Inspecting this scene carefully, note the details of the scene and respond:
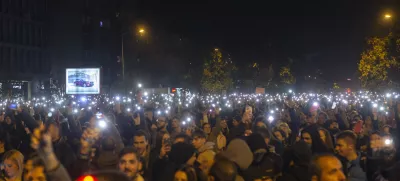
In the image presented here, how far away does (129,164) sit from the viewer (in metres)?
5.59

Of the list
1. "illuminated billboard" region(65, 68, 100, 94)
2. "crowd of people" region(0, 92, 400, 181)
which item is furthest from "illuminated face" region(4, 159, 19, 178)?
"illuminated billboard" region(65, 68, 100, 94)

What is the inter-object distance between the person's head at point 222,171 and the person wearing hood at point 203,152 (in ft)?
1.25

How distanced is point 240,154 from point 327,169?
2035 mm

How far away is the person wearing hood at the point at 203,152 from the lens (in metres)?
6.71

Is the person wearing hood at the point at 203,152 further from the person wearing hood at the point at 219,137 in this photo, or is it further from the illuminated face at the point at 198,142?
the person wearing hood at the point at 219,137

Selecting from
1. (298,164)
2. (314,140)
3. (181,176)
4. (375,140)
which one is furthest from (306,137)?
(181,176)

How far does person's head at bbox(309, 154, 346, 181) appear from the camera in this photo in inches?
197

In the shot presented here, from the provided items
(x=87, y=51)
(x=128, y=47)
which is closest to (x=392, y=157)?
(x=128, y=47)

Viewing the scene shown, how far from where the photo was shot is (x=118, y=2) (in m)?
71.8

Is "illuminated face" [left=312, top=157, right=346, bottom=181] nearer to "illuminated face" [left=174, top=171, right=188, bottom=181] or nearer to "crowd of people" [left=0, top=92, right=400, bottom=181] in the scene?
"crowd of people" [left=0, top=92, right=400, bottom=181]

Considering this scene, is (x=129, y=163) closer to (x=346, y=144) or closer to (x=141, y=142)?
(x=141, y=142)

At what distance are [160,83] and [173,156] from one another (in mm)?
49751

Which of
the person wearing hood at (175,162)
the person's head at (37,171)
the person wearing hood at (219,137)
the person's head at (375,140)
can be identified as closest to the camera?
the person's head at (37,171)

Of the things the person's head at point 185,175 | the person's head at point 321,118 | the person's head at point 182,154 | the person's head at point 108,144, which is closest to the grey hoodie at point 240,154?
the person's head at point 182,154
